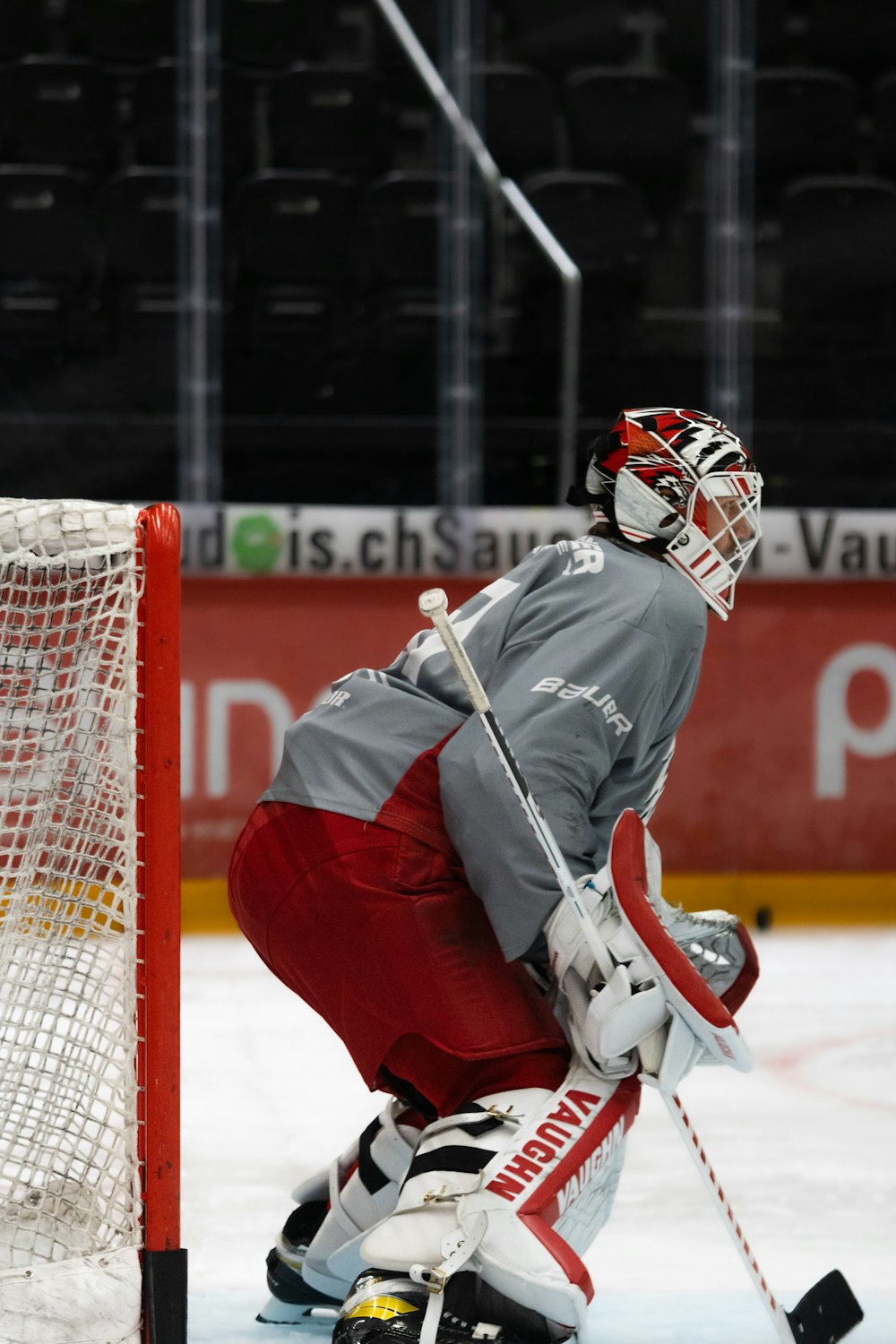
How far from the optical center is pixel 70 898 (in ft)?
5.72

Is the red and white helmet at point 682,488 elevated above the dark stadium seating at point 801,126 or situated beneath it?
situated beneath

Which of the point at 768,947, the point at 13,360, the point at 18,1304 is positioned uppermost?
the point at 13,360

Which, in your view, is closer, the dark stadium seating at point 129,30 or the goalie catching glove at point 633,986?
the goalie catching glove at point 633,986

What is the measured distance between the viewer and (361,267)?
544 centimetres

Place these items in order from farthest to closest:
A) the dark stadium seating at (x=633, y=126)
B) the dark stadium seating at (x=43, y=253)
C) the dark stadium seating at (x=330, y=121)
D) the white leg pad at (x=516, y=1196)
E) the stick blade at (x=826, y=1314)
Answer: the dark stadium seating at (x=633, y=126) < the dark stadium seating at (x=330, y=121) < the dark stadium seating at (x=43, y=253) < the stick blade at (x=826, y=1314) < the white leg pad at (x=516, y=1196)

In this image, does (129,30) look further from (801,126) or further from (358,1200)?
(358,1200)

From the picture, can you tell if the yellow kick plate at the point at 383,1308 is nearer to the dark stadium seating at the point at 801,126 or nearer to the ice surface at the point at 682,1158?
the ice surface at the point at 682,1158

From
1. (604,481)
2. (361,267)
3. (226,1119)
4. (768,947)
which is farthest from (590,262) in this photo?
(604,481)

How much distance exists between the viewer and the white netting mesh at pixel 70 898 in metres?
1.72

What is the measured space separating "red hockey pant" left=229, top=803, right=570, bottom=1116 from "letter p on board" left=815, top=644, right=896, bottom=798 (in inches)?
128

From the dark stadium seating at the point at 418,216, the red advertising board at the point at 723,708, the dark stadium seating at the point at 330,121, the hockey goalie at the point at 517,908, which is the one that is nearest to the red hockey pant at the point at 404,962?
the hockey goalie at the point at 517,908

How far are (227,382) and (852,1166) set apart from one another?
10.0ft

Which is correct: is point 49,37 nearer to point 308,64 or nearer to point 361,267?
point 308,64

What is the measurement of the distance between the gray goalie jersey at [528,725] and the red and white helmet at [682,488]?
4cm
